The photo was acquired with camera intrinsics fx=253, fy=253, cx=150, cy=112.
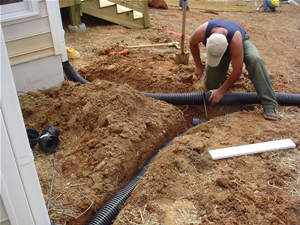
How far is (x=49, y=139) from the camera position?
9.25 ft

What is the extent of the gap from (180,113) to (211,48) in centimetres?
112

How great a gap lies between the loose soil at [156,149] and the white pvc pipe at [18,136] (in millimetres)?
710

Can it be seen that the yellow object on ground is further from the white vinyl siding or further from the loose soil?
the white vinyl siding

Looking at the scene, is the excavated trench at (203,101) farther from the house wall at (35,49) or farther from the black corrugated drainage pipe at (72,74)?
the house wall at (35,49)

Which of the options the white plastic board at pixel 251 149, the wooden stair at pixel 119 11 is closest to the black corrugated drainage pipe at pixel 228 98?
the white plastic board at pixel 251 149

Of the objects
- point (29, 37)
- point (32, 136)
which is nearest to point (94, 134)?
point (32, 136)

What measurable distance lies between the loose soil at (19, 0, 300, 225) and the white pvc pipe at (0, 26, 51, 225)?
2.33 feet

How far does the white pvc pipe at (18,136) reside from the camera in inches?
53.2

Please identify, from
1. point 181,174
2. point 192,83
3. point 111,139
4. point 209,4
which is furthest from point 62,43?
point 209,4

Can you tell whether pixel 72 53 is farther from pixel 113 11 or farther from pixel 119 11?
pixel 119 11

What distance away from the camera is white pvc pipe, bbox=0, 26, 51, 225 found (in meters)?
1.35

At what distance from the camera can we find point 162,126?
339 centimetres

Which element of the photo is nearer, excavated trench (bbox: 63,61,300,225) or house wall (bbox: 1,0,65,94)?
house wall (bbox: 1,0,65,94)

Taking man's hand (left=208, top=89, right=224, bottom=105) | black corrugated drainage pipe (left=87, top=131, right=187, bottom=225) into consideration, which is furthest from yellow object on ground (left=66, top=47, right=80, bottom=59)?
black corrugated drainage pipe (left=87, top=131, right=187, bottom=225)
